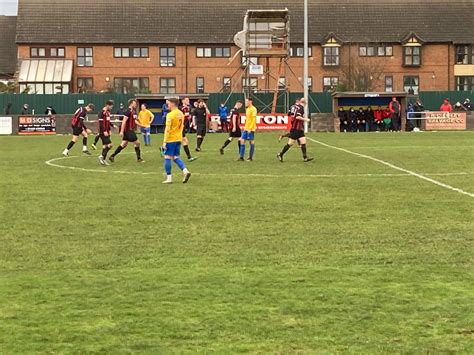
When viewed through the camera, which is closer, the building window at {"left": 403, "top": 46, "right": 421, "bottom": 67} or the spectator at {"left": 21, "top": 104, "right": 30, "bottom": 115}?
the spectator at {"left": 21, "top": 104, "right": 30, "bottom": 115}

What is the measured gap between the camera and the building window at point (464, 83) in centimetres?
8281

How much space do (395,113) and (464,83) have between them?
34.5 metres

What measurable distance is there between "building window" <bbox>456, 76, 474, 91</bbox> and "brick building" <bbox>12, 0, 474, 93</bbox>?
93 millimetres

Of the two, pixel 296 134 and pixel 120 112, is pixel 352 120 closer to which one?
pixel 120 112

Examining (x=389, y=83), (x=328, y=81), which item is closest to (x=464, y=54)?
(x=389, y=83)

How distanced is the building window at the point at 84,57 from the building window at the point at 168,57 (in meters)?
6.26

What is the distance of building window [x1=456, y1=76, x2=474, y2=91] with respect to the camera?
8281 cm

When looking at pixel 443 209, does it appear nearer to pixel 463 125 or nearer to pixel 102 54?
pixel 463 125

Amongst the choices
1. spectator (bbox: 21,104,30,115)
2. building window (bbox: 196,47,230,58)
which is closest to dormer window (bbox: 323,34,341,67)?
building window (bbox: 196,47,230,58)

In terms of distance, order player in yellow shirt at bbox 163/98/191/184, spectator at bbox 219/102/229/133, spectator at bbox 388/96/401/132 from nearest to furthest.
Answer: player in yellow shirt at bbox 163/98/191/184, spectator at bbox 388/96/401/132, spectator at bbox 219/102/229/133

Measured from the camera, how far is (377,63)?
3169 inches

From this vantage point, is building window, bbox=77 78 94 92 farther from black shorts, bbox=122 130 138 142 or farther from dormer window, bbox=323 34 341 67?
black shorts, bbox=122 130 138 142

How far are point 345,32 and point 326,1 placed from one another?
4.71 metres

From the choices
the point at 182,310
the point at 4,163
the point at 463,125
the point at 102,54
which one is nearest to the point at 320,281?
the point at 182,310
